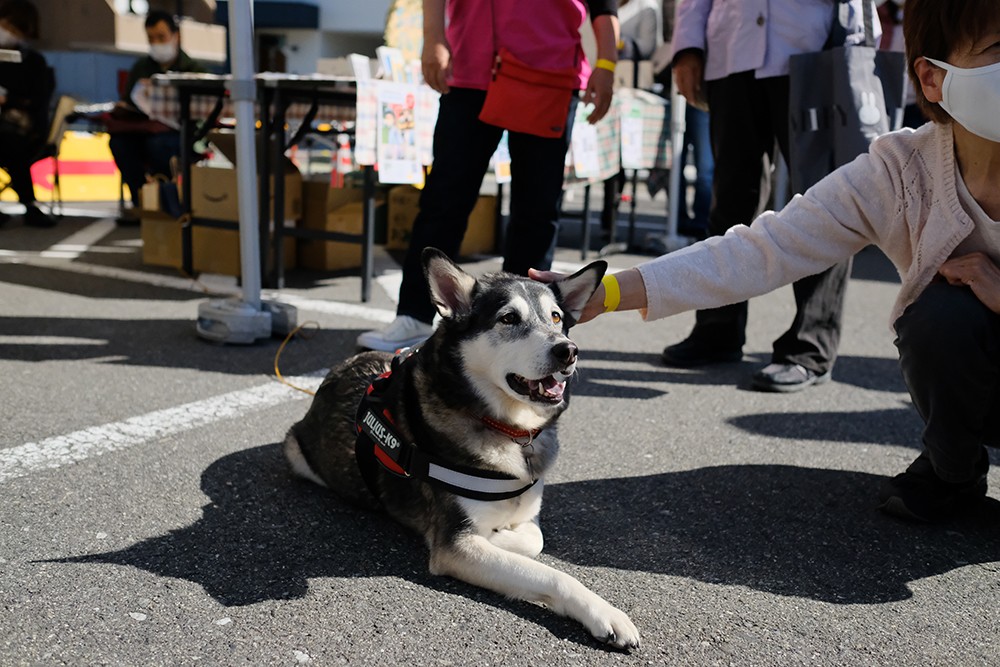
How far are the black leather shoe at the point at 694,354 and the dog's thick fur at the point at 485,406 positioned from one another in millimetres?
2062

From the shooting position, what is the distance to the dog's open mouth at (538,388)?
234 cm

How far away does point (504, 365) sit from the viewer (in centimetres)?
235

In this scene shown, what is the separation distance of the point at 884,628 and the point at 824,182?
1266 millimetres

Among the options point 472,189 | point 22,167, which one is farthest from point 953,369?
point 22,167

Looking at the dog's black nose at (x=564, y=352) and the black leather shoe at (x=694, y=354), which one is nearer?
the dog's black nose at (x=564, y=352)

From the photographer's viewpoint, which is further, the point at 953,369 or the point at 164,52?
the point at 164,52

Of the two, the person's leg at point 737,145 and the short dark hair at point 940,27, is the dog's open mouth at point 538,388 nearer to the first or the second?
the short dark hair at point 940,27

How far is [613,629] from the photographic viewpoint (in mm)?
2012

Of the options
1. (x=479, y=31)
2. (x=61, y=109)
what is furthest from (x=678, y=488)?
(x=61, y=109)

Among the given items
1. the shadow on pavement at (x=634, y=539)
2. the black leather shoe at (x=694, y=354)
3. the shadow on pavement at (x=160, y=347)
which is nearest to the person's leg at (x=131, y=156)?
the shadow on pavement at (x=160, y=347)

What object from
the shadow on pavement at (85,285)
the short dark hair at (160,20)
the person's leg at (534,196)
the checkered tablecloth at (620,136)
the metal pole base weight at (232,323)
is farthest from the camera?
the short dark hair at (160,20)

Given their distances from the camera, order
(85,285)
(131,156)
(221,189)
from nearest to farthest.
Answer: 1. (85,285)
2. (221,189)
3. (131,156)

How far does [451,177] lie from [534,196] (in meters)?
0.39

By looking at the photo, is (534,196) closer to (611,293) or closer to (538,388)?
(611,293)
